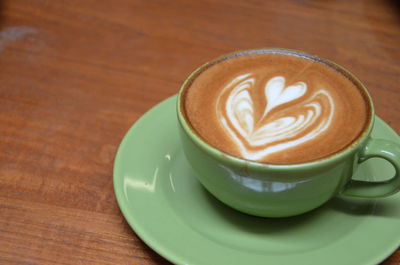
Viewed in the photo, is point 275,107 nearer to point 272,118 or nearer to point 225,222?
point 272,118

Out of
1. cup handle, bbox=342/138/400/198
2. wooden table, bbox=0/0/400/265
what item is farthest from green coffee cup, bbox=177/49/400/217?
wooden table, bbox=0/0/400/265

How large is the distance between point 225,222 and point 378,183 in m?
0.23

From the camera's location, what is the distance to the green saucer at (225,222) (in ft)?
1.98

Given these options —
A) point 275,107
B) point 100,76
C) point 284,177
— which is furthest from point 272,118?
point 100,76

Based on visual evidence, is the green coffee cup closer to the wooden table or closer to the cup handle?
the cup handle

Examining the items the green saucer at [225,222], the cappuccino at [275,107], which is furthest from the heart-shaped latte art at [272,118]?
the green saucer at [225,222]

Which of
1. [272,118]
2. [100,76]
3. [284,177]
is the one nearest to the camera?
[284,177]

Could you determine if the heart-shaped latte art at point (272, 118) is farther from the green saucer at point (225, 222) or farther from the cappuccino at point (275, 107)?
the green saucer at point (225, 222)

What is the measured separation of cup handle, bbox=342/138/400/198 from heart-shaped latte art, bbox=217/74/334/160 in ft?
0.22

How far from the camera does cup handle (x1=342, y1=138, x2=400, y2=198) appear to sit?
2.04 feet

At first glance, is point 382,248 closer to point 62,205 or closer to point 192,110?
point 192,110

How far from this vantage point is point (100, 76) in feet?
3.48

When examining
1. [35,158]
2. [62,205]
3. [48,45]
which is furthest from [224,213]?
[48,45]

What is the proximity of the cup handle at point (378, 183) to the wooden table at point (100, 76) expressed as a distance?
10 centimetres
